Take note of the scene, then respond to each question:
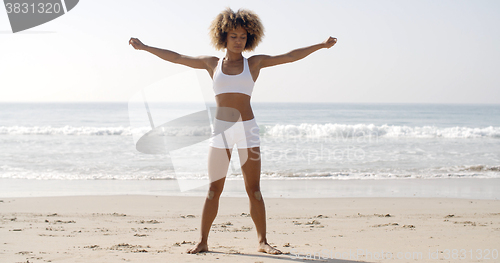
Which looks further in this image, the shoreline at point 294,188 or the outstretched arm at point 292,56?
the shoreline at point 294,188

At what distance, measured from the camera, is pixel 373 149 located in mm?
13344

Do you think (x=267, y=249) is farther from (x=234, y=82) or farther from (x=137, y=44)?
(x=137, y=44)

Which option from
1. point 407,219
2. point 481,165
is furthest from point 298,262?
point 481,165

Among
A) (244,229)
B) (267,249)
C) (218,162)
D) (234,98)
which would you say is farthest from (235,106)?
(244,229)

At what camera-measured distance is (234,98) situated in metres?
3.20

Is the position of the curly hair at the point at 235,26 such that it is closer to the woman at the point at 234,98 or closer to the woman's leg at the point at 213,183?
the woman at the point at 234,98

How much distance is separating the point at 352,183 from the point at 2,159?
962 cm

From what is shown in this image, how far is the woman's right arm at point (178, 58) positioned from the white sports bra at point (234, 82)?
0.15 meters

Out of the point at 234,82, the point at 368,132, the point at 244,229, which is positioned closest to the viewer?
the point at 234,82

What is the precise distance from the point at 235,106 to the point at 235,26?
68 cm

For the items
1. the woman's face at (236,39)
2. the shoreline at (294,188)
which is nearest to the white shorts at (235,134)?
the woman's face at (236,39)

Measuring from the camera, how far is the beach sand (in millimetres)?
3271

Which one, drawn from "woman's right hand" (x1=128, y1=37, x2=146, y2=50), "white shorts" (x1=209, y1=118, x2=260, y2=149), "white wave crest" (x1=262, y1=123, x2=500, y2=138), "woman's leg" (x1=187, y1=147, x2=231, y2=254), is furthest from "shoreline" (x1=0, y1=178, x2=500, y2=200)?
"white wave crest" (x1=262, y1=123, x2=500, y2=138)

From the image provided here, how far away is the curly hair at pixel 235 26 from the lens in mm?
3232
